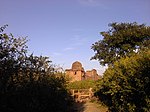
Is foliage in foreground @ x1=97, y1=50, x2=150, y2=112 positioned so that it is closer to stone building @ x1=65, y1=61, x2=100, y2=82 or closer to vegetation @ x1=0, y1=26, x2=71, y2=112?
vegetation @ x1=0, y1=26, x2=71, y2=112

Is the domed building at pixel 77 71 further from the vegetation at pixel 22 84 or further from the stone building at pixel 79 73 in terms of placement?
the vegetation at pixel 22 84

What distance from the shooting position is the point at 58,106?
65.2 feet

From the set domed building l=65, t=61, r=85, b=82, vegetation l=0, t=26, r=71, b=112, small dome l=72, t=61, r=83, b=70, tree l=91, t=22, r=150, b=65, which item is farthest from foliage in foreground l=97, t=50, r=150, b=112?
small dome l=72, t=61, r=83, b=70

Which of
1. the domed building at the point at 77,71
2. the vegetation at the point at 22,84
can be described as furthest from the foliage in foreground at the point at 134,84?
the domed building at the point at 77,71

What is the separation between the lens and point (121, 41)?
178ft

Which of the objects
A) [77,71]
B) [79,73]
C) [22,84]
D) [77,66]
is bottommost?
[22,84]

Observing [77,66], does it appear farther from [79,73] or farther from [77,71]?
[79,73]

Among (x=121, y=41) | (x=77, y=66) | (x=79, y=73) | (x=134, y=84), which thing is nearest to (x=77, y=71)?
(x=79, y=73)

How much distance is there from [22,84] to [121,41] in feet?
134

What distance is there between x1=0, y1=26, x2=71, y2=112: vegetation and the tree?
115ft

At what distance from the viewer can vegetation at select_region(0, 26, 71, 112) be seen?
13727 mm

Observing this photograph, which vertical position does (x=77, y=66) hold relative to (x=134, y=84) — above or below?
above

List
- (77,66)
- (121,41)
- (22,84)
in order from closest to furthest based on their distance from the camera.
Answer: (22,84)
(121,41)
(77,66)

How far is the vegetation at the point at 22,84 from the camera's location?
13.7m
